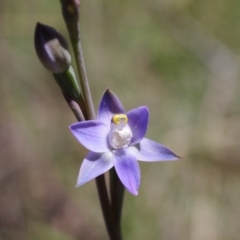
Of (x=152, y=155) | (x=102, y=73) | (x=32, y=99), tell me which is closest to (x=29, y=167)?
(x=32, y=99)

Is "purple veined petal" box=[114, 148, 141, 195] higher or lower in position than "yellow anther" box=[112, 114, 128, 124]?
lower

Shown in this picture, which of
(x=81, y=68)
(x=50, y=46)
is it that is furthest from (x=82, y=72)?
(x=50, y=46)

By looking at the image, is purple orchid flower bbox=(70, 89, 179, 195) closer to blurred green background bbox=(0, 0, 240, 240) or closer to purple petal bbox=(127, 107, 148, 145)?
purple petal bbox=(127, 107, 148, 145)

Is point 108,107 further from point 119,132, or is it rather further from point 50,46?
point 50,46

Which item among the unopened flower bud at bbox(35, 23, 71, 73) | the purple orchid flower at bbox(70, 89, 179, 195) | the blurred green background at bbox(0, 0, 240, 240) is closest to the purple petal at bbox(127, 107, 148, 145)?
the purple orchid flower at bbox(70, 89, 179, 195)

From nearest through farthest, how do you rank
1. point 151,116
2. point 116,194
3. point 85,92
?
1. point 85,92
2. point 116,194
3. point 151,116

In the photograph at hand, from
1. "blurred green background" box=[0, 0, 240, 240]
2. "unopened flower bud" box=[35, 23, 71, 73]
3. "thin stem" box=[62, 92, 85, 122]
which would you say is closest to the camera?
"unopened flower bud" box=[35, 23, 71, 73]

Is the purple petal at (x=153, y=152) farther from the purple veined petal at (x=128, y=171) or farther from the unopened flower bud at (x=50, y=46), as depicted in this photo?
the unopened flower bud at (x=50, y=46)
